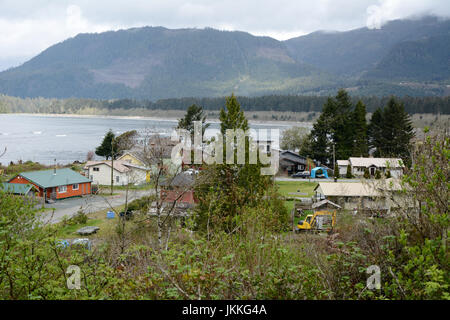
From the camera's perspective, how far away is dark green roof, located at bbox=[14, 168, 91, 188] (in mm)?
26688

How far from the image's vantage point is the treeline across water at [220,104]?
81.6 m

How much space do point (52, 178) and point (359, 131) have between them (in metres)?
28.7

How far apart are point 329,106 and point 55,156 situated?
33.8 meters

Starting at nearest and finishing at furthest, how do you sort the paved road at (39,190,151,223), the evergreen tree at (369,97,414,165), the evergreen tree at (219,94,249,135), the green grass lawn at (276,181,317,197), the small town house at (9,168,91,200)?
the evergreen tree at (219,94,249,135)
the paved road at (39,190,151,223)
the small town house at (9,168,91,200)
the green grass lawn at (276,181,317,197)
the evergreen tree at (369,97,414,165)

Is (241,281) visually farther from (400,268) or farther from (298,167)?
(298,167)

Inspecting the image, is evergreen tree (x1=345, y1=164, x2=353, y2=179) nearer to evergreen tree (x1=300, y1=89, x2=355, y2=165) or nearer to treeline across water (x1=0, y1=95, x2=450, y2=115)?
evergreen tree (x1=300, y1=89, x2=355, y2=165)

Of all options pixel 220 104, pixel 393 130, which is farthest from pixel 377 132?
pixel 220 104

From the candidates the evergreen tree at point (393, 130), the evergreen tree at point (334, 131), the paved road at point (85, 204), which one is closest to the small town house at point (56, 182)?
the paved road at point (85, 204)

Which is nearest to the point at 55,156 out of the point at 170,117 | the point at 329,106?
the point at 329,106

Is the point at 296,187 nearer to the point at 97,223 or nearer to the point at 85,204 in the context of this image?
the point at 85,204

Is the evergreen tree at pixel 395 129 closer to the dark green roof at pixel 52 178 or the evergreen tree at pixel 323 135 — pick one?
the evergreen tree at pixel 323 135

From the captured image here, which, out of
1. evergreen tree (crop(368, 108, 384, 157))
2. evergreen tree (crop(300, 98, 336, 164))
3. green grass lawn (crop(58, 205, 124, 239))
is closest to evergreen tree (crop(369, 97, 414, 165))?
evergreen tree (crop(368, 108, 384, 157))

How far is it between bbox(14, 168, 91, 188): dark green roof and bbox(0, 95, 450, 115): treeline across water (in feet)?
211

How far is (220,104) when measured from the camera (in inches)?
4921
